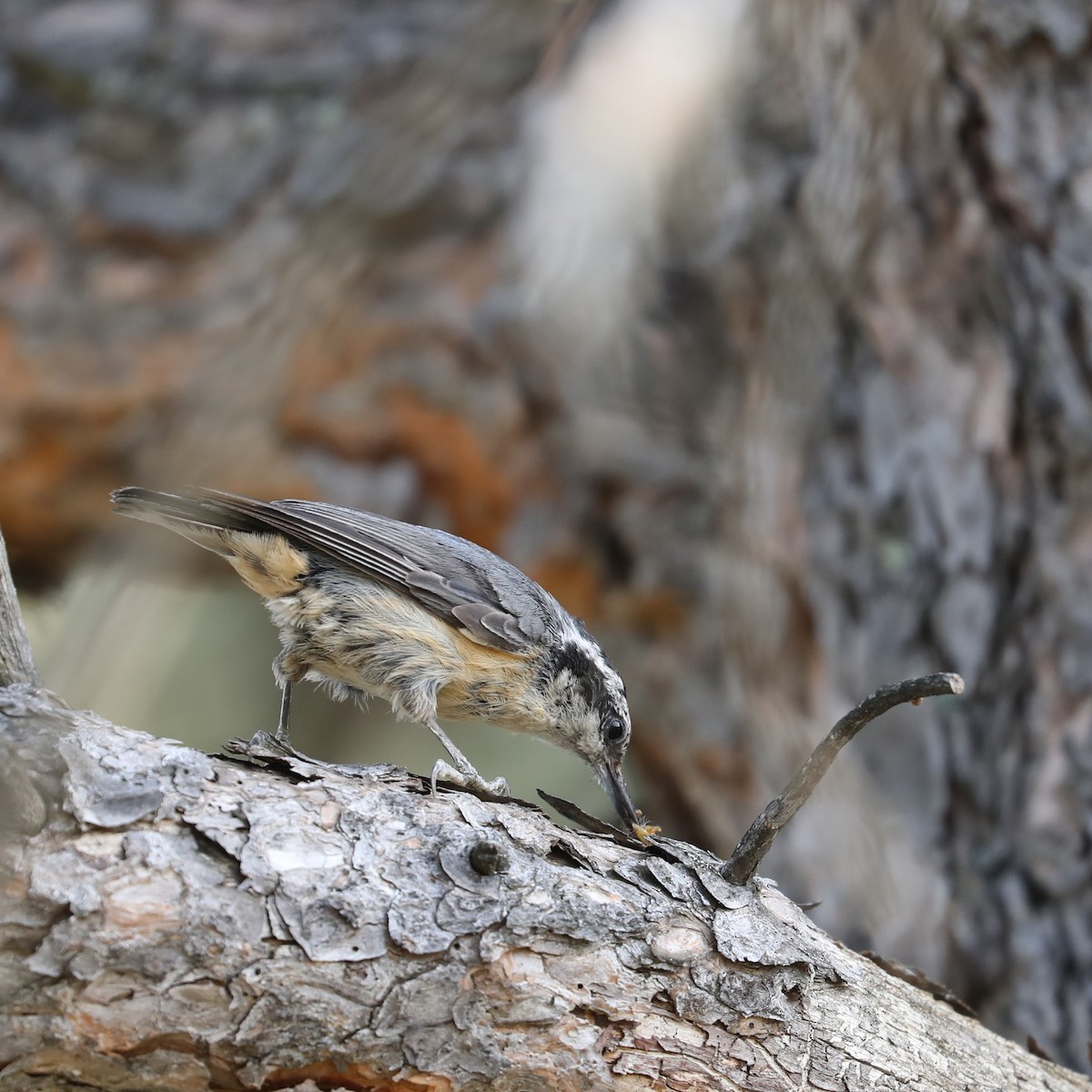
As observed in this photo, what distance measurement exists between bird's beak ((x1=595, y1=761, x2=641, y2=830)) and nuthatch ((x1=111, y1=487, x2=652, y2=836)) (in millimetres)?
57

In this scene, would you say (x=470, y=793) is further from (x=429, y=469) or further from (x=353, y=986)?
(x=429, y=469)

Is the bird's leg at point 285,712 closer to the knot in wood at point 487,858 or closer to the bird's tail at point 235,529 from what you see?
the bird's tail at point 235,529

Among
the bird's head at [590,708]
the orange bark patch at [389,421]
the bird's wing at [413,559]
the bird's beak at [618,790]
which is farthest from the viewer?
the orange bark patch at [389,421]

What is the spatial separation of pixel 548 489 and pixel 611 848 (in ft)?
10.9

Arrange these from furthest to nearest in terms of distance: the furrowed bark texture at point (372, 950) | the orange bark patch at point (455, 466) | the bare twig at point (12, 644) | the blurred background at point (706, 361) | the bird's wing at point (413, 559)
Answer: the orange bark patch at point (455, 466), the blurred background at point (706, 361), the bird's wing at point (413, 559), the bare twig at point (12, 644), the furrowed bark texture at point (372, 950)

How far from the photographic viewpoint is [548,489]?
5676 millimetres

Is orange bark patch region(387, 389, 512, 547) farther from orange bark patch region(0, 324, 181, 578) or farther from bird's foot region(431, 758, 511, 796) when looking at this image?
bird's foot region(431, 758, 511, 796)

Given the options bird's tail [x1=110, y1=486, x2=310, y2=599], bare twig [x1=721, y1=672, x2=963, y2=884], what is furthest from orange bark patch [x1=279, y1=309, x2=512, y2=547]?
bare twig [x1=721, y1=672, x2=963, y2=884]

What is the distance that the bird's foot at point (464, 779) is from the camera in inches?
100

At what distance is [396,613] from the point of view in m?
3.65

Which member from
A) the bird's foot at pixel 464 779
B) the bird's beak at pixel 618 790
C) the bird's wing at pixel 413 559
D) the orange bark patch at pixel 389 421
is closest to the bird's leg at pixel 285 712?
the bird's wing at pixel 413 559

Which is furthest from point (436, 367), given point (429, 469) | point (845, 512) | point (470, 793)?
point (470, 793)

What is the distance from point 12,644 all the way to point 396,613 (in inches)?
62.0

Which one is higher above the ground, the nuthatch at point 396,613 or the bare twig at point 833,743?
the bare twig at point 833,743
